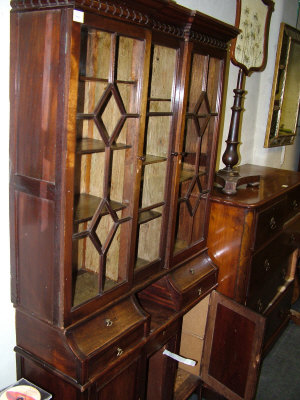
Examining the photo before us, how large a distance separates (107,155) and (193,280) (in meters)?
0.91

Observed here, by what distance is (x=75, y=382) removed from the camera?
1353 millimetres

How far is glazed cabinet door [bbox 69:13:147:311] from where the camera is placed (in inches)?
52.2

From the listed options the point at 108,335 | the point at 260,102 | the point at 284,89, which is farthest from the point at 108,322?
the point at 284,89

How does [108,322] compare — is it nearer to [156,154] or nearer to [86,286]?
[86,286]

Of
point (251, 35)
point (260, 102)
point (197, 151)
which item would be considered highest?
point (251, 35)

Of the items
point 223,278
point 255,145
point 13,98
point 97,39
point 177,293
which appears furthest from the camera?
point 255,145

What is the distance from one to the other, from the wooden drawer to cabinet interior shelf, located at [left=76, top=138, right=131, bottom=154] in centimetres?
59

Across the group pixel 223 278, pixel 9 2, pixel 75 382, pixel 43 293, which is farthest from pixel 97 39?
pixel 223 278

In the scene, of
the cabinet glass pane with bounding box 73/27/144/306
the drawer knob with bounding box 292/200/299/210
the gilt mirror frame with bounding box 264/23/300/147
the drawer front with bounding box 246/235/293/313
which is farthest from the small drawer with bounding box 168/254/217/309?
the gilt mirror frame with bounding box 264/23/300/147

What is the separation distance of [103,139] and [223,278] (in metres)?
1.28

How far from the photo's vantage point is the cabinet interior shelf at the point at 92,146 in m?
1.29

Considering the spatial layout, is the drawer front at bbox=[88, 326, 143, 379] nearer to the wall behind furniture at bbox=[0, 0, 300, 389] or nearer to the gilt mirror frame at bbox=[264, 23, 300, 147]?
the wall behind furniture at bbox=[0, 0, 300, 389]

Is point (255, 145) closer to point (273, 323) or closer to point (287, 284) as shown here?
point (287, 284)

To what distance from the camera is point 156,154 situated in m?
1.77
